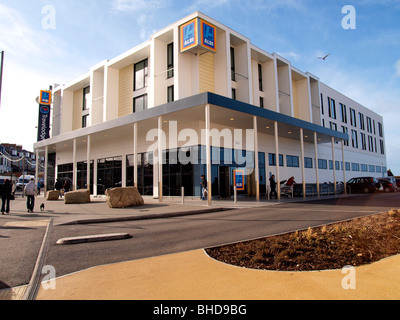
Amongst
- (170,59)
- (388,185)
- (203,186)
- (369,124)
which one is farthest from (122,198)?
(369,124)

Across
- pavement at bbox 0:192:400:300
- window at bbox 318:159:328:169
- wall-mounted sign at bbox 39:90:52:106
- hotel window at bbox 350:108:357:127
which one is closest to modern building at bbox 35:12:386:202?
window at bbox 318:159:328:169

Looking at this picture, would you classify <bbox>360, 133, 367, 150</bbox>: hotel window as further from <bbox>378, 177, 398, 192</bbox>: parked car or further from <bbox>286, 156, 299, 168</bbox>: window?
<bbox>286, 156, 299, 168</bbox>: window

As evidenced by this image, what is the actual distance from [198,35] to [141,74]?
8.43 metres

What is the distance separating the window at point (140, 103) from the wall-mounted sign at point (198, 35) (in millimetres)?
6856

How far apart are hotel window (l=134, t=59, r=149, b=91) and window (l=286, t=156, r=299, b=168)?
16358mm

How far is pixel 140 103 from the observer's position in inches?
1021

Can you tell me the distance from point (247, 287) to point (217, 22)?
22.4m

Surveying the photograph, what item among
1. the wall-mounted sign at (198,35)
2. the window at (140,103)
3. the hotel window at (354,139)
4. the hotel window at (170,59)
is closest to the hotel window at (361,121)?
the hotel window at (354,139)

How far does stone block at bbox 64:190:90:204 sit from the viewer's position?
18.3 meters

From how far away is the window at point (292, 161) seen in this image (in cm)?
2819

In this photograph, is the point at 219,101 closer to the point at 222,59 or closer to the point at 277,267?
the point at 222,59

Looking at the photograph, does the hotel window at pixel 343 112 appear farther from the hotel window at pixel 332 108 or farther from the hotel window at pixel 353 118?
the hotel window at pixel 332 108

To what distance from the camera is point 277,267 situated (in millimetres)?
4270
